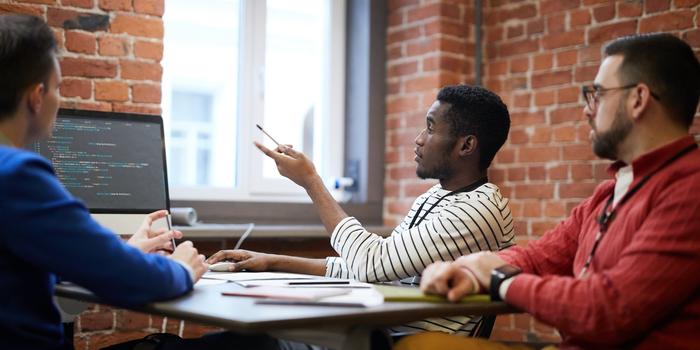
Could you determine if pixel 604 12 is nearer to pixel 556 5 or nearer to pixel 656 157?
pixel 556 5

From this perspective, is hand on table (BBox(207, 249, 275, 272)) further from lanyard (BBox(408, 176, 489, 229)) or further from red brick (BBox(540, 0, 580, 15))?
red brick (BBox(540, 0, 580, 15))

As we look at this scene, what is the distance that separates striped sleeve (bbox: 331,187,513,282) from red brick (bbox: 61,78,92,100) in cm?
122

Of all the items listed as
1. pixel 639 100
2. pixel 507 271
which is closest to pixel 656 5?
pixel 639 100

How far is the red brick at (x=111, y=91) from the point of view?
9.26 ft

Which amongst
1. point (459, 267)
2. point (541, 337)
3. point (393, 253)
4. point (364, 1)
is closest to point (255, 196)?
point (364, 1)

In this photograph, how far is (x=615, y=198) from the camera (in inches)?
64.9

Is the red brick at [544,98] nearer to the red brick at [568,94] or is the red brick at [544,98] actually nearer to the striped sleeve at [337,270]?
the red brick at [568,94]

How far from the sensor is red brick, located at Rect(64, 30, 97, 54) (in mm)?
2768

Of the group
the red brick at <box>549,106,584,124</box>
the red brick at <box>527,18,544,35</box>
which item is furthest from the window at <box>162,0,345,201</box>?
the red brick at <box>549,106,584,124</box>

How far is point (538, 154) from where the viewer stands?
3.38 metres

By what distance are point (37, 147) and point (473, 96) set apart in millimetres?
1221

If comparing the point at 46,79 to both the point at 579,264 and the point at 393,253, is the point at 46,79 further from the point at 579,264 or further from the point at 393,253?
the point at 579,264

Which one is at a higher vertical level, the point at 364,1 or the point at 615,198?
the point at 364,1

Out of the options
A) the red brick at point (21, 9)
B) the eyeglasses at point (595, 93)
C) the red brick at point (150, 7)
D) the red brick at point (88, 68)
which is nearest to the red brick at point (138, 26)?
the red brick at point (150, 7)
